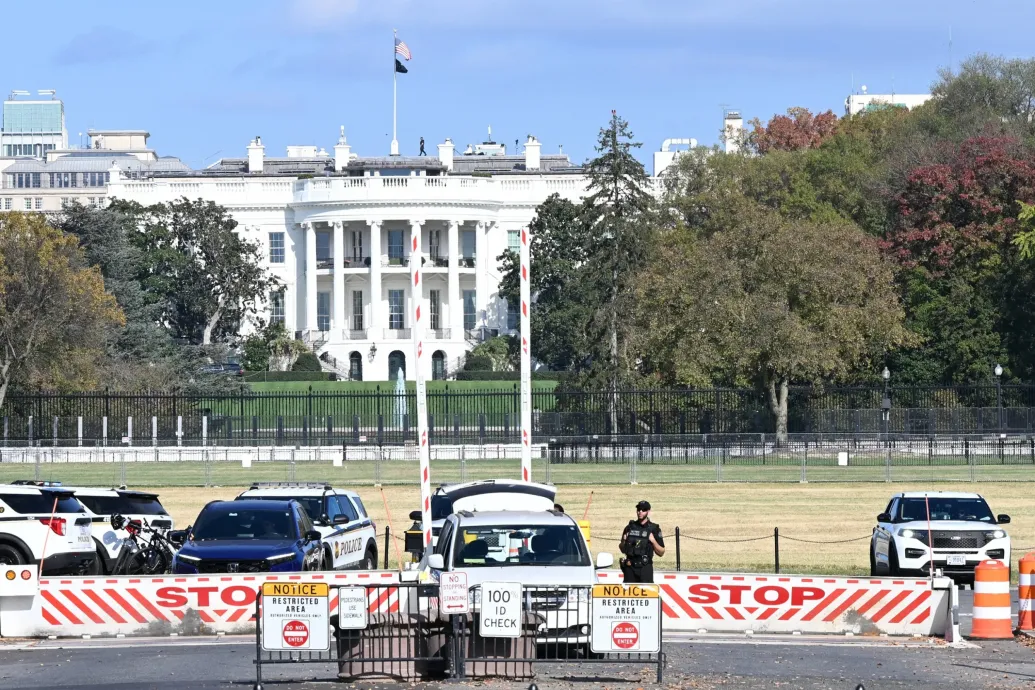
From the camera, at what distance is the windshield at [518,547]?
1934 centimetres

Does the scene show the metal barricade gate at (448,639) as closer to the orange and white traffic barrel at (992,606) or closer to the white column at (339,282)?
the orange and white traffic barrel at (992,606)

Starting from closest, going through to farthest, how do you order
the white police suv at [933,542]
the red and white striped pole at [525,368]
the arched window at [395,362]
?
the red and white striped pole at [525,368], the white police suv at [933,542], the arched window at [395,362]

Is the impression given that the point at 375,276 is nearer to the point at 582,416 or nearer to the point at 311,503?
the point at 582,416

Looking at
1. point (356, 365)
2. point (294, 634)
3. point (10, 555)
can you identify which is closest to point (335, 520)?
point (10, 555)

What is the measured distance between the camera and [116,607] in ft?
69.5

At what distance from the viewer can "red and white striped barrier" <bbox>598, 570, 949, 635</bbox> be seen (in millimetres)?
21094

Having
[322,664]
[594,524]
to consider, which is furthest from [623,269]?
[322,664]

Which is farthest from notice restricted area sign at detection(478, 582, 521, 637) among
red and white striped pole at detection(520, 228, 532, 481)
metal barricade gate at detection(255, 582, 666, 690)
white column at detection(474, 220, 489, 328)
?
white column at detection(474, 220, 489, 328)

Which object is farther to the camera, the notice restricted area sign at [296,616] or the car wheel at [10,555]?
the car wheel at [10,555]

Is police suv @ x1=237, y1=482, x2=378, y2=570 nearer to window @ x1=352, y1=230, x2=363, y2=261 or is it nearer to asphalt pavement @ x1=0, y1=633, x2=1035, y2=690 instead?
asphalt pavement @ x1=0, y1=633, x2=1035, y2=690

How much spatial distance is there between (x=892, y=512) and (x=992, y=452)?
95.1 ft

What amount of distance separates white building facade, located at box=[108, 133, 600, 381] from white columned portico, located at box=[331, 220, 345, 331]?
0.08 metres

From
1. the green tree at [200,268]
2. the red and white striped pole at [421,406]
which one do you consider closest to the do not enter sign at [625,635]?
the red and white striped pole at [421,406]

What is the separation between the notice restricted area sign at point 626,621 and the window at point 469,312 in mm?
92088
